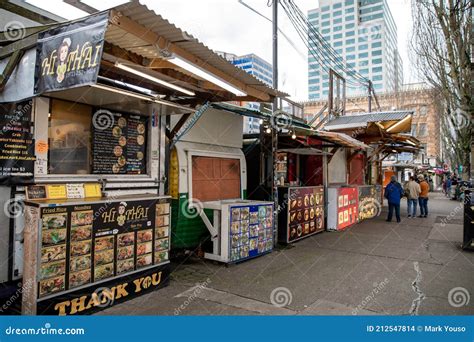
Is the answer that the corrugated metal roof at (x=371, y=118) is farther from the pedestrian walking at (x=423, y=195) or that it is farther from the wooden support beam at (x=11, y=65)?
the wooden support beam at (x=11, y=65)

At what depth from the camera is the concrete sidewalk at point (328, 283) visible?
191 inches

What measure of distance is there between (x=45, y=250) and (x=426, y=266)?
7.20 meters

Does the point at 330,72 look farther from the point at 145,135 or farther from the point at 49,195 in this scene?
the point at 49,195

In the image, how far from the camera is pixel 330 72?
1645 centimetres

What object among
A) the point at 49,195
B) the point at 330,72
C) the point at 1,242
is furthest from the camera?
the point at 330,72

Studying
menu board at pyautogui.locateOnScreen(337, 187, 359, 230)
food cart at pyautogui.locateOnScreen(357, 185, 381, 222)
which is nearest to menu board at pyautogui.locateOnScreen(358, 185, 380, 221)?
food cart at pyautogui.locateOnScreen(357, 185, 381, 222)

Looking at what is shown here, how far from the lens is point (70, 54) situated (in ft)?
12.4

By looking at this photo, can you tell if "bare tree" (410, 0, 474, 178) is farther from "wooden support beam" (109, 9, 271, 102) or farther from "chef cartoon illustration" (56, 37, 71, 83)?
"chef cartoon illustration" (56, 37, 71, 83)

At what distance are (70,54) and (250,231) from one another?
514 cm

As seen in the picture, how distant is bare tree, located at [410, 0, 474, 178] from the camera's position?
11055 millimetres

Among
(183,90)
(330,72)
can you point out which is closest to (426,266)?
(183,90)

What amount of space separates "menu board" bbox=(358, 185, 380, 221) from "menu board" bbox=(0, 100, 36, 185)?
1209 cm

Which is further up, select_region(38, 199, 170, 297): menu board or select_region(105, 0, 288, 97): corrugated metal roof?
select_region(105, 0, 288, 97): corrugated metal roof

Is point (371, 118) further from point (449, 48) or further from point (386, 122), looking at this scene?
point (449, 48)
